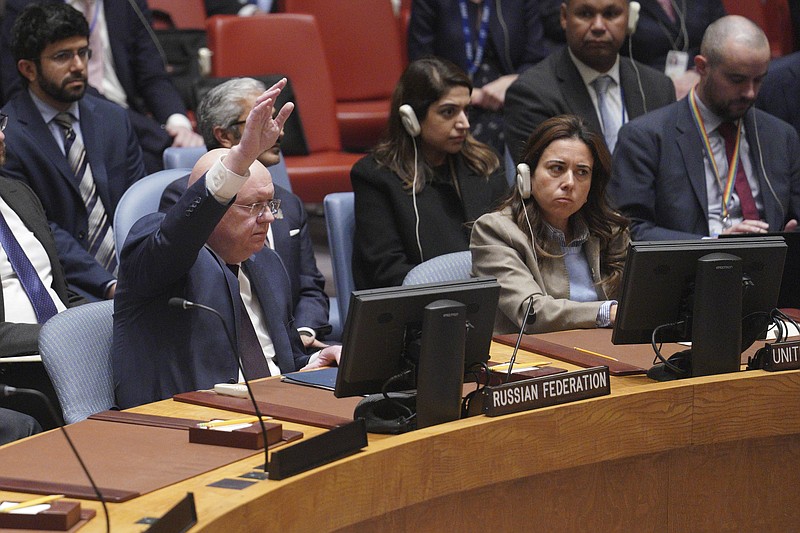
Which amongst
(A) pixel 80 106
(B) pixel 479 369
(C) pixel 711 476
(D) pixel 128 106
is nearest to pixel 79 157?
(A) pixel 80 106

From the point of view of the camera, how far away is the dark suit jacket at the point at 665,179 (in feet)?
11.7

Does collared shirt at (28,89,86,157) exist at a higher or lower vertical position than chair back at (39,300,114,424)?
higher

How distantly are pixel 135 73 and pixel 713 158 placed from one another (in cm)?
218

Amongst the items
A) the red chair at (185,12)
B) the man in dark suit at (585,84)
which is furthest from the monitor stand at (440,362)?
the red chair at (185,12)

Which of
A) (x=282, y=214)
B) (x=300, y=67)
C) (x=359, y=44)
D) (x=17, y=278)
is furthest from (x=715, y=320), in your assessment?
Answer: (x=359, y=44)

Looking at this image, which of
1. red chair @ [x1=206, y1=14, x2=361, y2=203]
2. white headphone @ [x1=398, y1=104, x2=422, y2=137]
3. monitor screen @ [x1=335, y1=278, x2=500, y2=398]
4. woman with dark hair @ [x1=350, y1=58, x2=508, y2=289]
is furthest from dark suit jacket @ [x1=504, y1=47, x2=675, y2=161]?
monitor screen @ [x1=335, y1=278, x2=500, y2=398]

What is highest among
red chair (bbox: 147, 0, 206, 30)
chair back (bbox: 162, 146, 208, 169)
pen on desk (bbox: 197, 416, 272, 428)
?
red chair (bbox: 147, 0, 206, 30)

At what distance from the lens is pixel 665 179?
3574 millimetres

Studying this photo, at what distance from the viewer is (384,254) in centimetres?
336

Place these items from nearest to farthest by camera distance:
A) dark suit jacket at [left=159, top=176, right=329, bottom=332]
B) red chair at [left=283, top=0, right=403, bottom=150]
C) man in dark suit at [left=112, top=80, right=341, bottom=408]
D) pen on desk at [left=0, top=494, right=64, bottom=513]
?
1. pen on desk at [left=0, top=494, right=64, bottom=513]
2. man in dark suit at [left=112, top=80, right=341, bottom=408]
3. dark suit jacket at [left=159, top=176, right=329, bottom=332]
4. red chair at [left=283, top=0, right=403, bottom=150]

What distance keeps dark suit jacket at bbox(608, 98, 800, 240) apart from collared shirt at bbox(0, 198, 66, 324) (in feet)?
5.46

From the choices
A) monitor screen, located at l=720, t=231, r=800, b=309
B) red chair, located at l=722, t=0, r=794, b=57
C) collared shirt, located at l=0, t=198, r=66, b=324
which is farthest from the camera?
red chair, located at l=722, t=0, r=794, b=57

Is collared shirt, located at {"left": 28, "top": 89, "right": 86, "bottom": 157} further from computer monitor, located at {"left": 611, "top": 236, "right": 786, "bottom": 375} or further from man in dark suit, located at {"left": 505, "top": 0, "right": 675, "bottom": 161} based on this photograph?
computer monitor, located at {"left": 611, "top": 236, "right": 786, "bottom": 375}

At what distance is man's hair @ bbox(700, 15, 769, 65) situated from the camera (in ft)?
11.8
